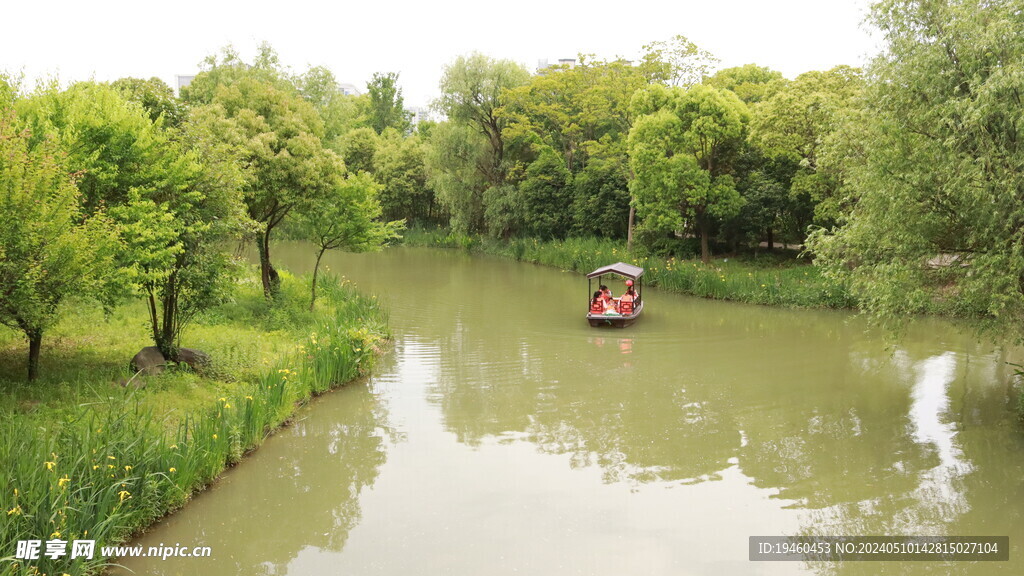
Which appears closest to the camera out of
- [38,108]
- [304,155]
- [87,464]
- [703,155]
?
[87,464]

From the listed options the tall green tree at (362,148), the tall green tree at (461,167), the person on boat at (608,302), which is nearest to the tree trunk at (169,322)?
the person on boat at (608,302)

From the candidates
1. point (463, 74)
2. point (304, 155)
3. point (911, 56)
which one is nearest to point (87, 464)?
point (304, 155)

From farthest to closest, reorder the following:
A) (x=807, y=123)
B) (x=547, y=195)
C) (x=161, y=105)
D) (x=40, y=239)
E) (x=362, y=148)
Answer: (x=362, y=148), (x=547, y=195), (x=807, y=123), (x=161, y=105), (x=40, y=239)

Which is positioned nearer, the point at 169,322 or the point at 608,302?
the point at 169,322

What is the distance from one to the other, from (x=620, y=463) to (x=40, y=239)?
7942mm

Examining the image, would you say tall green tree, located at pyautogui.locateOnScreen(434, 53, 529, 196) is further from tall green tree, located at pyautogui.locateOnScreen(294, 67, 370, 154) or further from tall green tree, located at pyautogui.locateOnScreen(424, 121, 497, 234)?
tall green tree, located at pyautogui.locateOnScreen(294, 67, 370, 154)

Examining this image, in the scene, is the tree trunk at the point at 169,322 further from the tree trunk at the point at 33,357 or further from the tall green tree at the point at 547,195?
the tall green tree at the point at 547,195

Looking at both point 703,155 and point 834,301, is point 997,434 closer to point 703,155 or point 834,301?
point 834,301

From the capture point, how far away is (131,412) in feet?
31.0

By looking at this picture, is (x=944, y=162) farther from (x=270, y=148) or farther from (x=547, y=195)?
(x=547, y=195)

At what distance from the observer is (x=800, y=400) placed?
13.1 m

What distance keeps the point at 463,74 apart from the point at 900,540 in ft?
109

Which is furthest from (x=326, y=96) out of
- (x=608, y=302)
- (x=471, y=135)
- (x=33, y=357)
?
(x=33, y=357)

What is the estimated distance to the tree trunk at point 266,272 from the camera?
17.9 meters
